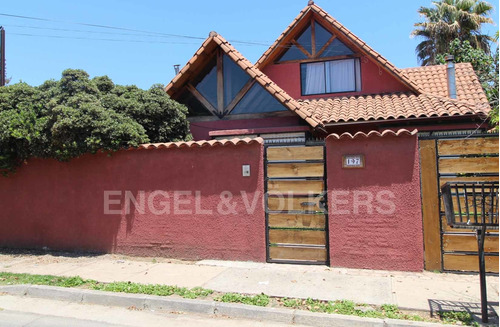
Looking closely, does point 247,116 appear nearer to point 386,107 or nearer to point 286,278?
point 386,107

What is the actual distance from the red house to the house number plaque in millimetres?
2461

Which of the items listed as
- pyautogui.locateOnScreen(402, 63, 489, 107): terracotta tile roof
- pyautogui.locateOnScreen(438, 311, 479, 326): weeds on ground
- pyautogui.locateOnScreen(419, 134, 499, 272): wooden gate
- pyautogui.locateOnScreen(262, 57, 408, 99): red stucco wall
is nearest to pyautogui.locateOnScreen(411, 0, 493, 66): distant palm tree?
pyautogui.locateOnScreen(402, 63, 489, 107): terracotta tile roof

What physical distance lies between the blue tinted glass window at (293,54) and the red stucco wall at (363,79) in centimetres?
24

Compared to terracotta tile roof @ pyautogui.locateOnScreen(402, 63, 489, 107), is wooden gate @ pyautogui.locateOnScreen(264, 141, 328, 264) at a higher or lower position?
lower

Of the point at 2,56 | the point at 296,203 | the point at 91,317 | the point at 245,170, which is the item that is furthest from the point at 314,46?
the point at 91,317

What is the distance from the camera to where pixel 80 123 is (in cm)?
759

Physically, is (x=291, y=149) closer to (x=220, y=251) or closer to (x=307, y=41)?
(x=220, y=251)

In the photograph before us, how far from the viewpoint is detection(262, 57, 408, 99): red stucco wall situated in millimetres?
11883

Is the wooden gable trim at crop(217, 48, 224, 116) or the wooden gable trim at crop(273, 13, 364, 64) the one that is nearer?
the wooden gable trim at crop(217, 48, 224, 116)

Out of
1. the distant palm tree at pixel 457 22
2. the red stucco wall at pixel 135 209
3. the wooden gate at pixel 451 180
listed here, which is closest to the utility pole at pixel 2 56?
the red stucco wall at pixel 135 209

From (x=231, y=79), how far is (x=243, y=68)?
643mm

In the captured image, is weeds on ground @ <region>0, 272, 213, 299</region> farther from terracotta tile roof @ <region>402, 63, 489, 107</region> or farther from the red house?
terracotta tile roof @ <region>402, 63, 489, 107</region>

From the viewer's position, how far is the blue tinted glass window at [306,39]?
1266 centimetres

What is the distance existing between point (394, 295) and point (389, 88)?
8141mm
